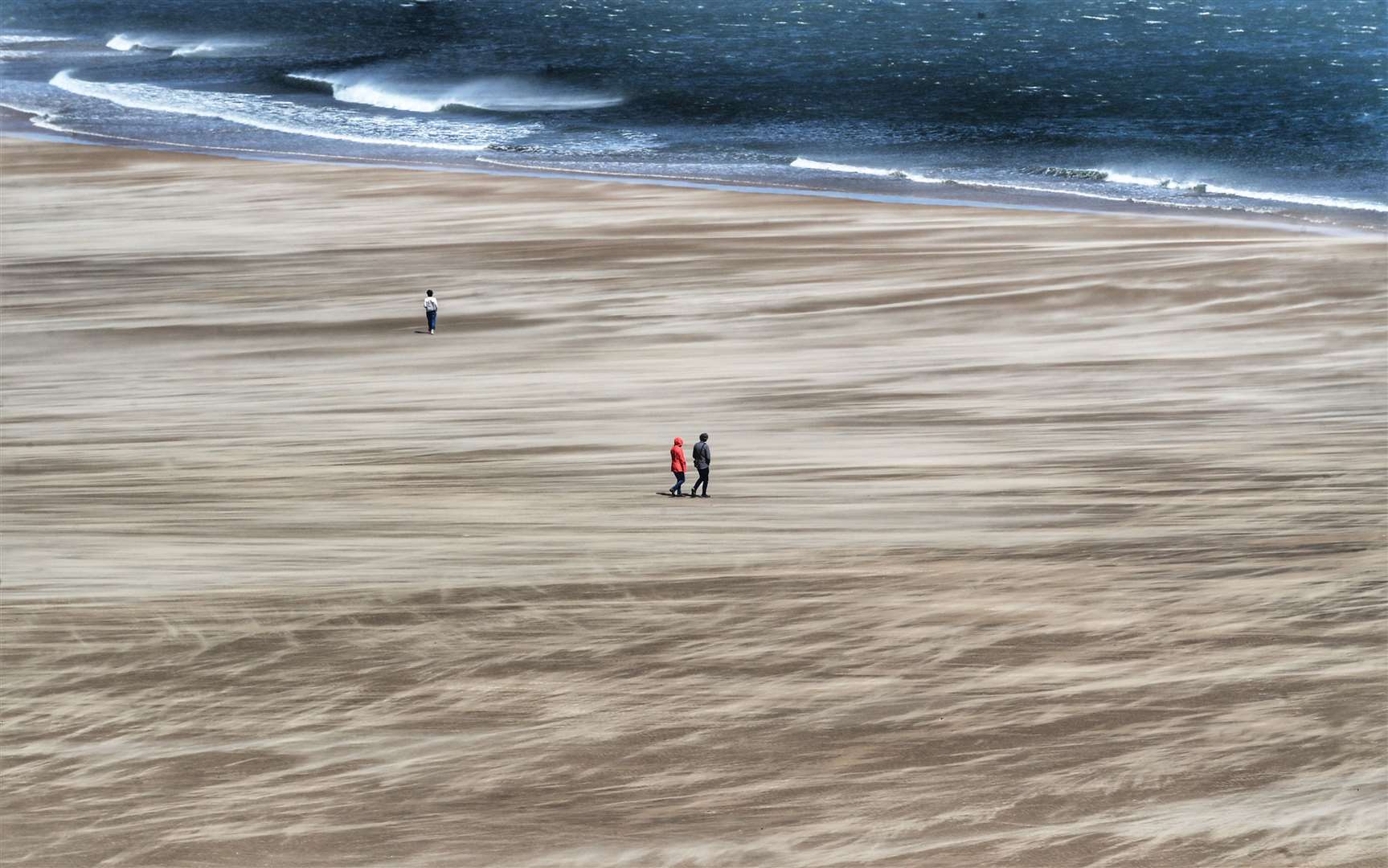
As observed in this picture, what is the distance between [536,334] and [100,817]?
1315 cm

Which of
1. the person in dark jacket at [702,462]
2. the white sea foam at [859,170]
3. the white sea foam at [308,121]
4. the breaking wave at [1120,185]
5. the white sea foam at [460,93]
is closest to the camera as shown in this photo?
the person in dark jacket at [702,462]

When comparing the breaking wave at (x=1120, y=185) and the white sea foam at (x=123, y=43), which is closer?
the breaking wave at (x=1120, y=185)

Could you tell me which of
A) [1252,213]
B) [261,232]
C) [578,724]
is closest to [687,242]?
[261,232]

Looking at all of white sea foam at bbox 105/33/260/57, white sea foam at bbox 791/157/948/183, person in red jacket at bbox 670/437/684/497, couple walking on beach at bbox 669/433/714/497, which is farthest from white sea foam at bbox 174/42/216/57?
person in red jacket at bbox 670/437/684/497

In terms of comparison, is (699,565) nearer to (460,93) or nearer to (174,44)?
(460,93)

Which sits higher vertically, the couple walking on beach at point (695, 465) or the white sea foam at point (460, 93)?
the white sea foam at point (460, 93)

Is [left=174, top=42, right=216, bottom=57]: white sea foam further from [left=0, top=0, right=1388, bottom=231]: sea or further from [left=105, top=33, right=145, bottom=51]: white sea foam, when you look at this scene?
[left=105, top=33, right=145, bottom=51]: white sea foam

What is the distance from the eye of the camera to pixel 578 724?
13.4 meters

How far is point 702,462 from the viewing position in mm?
17766

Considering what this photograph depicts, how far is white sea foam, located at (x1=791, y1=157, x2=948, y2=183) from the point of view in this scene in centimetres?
4000

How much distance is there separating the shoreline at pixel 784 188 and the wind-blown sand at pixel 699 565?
5385 mm

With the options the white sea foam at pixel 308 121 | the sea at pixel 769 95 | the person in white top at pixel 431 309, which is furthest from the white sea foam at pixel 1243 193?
the person in white top at pixel 431 309

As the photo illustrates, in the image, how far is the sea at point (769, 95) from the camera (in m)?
41.5

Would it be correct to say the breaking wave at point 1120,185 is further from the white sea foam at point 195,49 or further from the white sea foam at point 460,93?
the white sea foam at point 195,49
